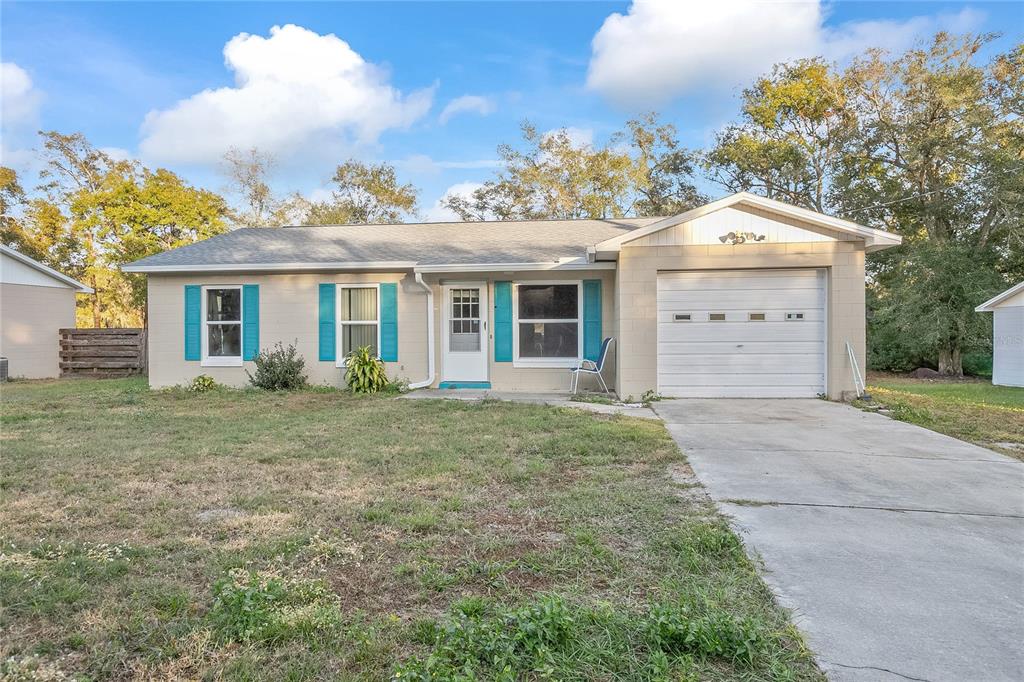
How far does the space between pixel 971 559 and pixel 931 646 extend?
3.48ft

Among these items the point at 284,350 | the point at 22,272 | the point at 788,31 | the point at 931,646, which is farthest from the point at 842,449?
the point at 22,272

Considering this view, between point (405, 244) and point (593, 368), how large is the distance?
4888 millimetres

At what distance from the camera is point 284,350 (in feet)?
33.8

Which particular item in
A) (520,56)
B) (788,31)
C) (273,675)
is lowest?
(273,675)

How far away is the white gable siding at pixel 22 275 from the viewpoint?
1341 centimetres

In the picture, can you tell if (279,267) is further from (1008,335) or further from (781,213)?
(1008,335)

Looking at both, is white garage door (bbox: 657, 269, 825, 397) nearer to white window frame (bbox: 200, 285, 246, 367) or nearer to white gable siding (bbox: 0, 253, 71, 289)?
white window frame (bbox: 200, 285, 246, 367)

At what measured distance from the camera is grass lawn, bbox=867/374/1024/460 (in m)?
5.67

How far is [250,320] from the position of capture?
34.2ft

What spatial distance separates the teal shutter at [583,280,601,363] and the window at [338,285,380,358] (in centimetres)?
393

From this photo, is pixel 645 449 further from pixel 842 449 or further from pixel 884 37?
pixel 884 37

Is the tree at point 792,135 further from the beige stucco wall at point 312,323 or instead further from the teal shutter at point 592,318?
the beige stucco wall at point 312,323

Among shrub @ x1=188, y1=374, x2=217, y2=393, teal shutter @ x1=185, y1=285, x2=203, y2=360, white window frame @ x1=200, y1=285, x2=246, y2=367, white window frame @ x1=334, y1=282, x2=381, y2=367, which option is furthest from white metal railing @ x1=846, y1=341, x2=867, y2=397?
teal shutter @ x1=185, y1=285, x2=203, y2=360

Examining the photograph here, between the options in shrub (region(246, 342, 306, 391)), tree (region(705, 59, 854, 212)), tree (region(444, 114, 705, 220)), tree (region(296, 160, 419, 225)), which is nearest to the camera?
shrub (region(246, 342, 306, 391))
